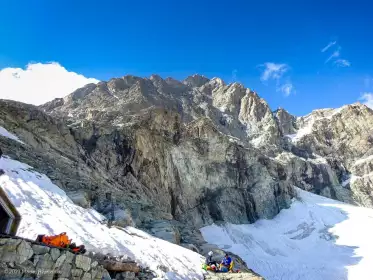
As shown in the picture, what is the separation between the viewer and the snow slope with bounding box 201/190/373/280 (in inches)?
1933

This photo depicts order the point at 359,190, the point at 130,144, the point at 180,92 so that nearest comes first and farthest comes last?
the point at 130,144, the point at 359,190, the point at 180,92

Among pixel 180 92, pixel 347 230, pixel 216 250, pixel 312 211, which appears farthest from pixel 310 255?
pixel 180 92

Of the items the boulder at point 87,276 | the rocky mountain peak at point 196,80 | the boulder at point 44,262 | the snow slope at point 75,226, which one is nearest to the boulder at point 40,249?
the boulder at point 44,262

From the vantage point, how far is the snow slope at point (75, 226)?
15.7 metres

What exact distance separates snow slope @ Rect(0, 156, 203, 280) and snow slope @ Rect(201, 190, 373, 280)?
99.9 feet

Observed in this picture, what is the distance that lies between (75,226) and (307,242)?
53.3 meters

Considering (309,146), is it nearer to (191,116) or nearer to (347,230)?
(191,116)

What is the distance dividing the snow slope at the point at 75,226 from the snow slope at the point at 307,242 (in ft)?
99.9

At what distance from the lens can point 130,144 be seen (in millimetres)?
52719

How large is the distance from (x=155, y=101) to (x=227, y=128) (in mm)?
27617

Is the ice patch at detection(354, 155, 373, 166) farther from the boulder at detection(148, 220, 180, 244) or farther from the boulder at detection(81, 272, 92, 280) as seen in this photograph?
the boulder at detection(81, 272, 92, 280)

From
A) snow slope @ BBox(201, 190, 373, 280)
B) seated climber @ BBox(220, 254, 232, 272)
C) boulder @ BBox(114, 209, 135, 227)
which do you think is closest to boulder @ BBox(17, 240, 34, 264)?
boulder @ BBox(114, 209, 135, 227)

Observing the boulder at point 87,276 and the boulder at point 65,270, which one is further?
the boulder at point 87,276

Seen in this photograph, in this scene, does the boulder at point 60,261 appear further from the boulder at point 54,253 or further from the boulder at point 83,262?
the boulder at point 83,262
